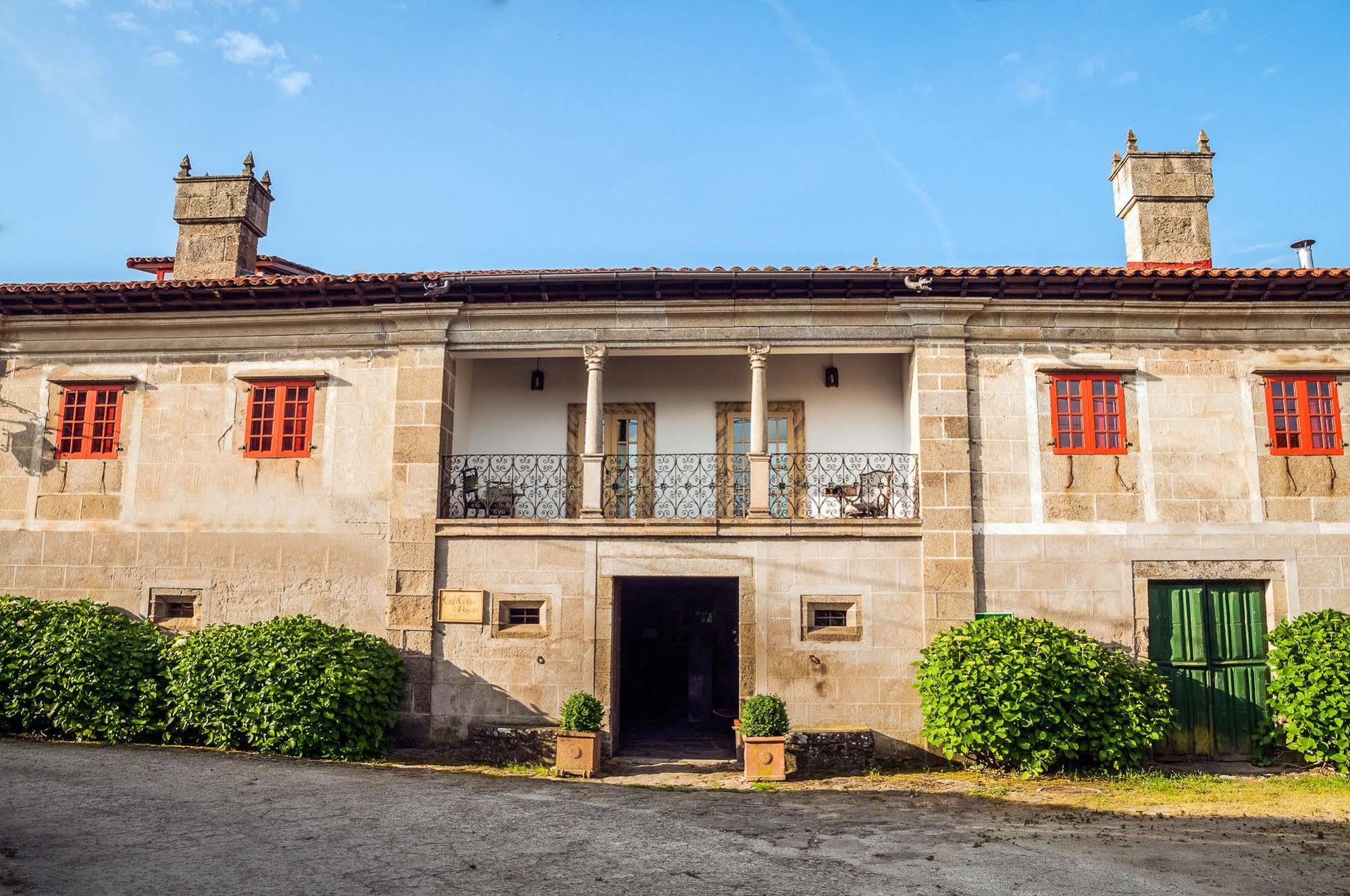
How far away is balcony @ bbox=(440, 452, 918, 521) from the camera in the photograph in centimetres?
1255

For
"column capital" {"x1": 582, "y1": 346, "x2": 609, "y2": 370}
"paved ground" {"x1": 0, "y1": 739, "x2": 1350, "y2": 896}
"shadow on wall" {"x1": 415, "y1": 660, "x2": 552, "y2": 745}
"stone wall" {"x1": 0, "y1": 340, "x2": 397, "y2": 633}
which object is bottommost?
"paved ground" {"x1": 0, "y1": 739, "x2": 1350, "y2": 896}

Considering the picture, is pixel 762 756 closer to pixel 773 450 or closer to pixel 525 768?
pixel 525 768

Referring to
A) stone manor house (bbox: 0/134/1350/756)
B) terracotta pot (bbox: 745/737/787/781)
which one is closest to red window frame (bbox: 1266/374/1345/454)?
stone manor house (bbox: 0/134/1350/756)

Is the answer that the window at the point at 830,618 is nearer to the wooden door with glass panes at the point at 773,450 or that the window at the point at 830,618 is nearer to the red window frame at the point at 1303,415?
the wooden door with glass panes at the point at 773,450

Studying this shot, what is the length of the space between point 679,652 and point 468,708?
510 centimetres

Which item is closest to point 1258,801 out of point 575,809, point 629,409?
point 575,809

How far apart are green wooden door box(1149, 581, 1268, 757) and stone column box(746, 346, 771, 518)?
190 inches

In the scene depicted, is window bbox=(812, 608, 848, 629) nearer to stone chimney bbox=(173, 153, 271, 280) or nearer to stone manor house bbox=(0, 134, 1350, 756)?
stone manor house bbox=(0, 134, 1350, 756)

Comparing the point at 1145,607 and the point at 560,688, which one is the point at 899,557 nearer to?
the point at 1145,607

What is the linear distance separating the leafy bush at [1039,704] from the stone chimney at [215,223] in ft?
41.2

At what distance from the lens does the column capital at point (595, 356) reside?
12.3 metres

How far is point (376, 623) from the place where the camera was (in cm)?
1200

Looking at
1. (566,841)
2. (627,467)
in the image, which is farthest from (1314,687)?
(566,841)

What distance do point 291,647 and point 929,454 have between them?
7864 millimetres
